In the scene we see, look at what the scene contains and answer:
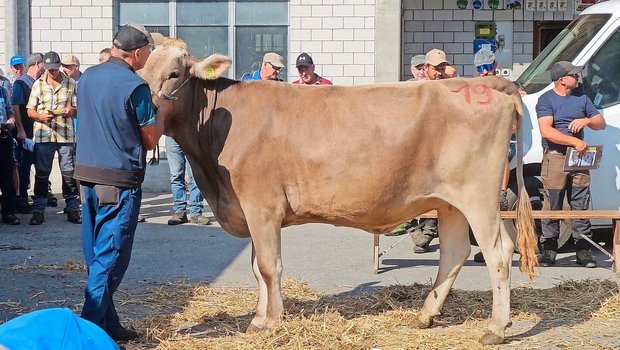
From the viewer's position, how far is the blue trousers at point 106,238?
5.98m

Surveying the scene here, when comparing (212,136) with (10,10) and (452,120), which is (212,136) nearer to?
A: (452,120)

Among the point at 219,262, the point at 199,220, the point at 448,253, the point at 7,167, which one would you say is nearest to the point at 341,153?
the point at 448,253

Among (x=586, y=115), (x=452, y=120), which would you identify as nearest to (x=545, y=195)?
(x=586, y=115)

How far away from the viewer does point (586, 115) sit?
9797 millimetres

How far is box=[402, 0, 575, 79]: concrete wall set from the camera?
55.2ft

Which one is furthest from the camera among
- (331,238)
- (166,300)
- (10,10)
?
(10,10)

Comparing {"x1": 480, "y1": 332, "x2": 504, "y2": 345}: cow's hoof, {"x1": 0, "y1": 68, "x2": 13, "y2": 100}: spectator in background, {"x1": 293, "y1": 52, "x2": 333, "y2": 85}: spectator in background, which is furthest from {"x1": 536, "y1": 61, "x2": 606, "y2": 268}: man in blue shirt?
{"x1": 0, "y1": 68, "x2": 13, "y2": 100}: spectator in background

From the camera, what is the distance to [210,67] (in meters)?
6.74

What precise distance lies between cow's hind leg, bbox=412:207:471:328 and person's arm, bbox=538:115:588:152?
290cm

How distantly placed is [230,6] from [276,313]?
983 cm

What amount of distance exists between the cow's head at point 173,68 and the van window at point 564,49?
4.82 metres

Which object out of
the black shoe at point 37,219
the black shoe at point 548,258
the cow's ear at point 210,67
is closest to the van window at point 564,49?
the black shoe at point 548,258

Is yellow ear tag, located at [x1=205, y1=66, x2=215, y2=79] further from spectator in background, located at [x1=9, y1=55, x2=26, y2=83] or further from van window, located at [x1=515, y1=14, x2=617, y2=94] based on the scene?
spectator in background, located at [x1=9, y1=55, x2=26, y2=83]

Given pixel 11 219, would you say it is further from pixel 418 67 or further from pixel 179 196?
pixel 418 67
